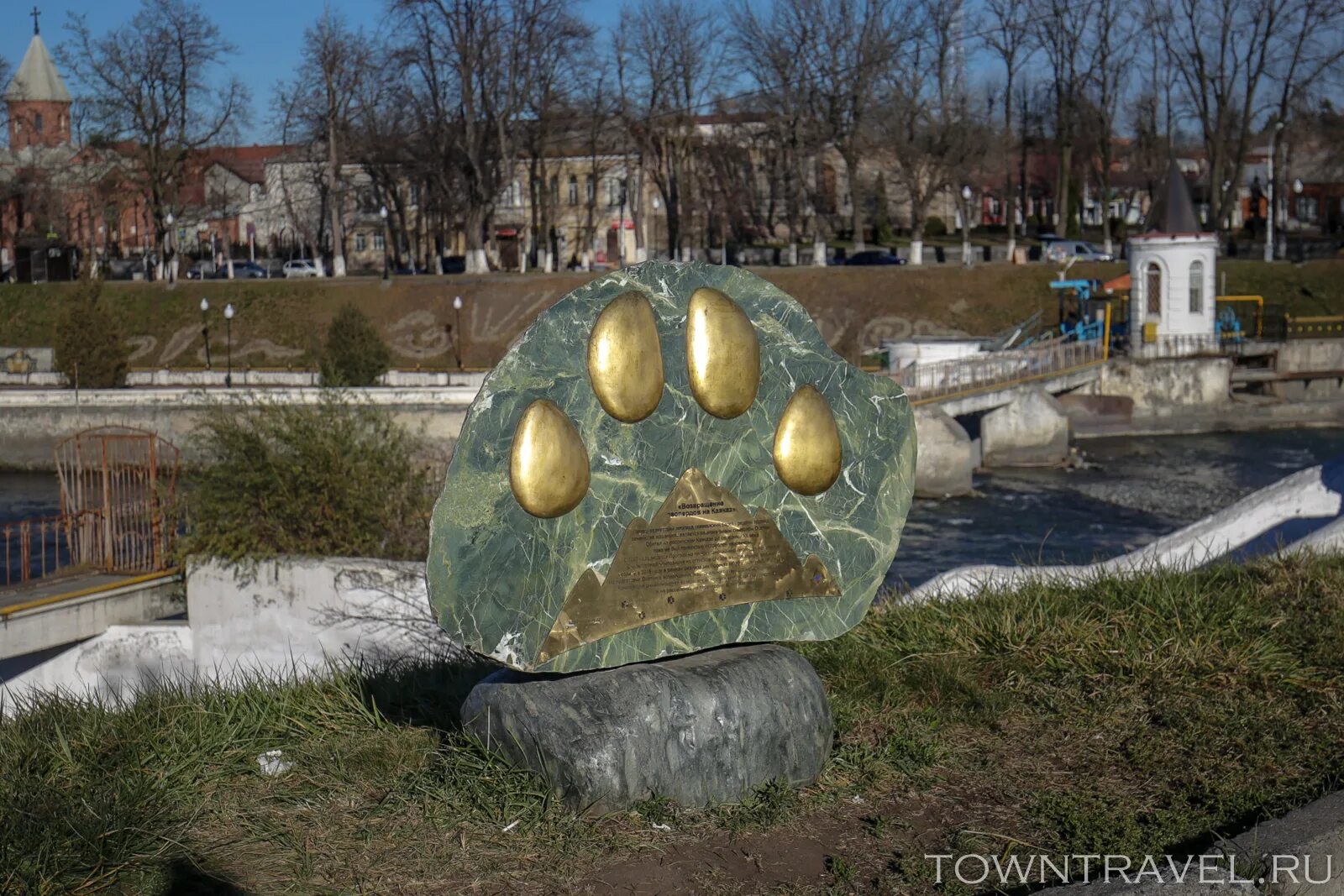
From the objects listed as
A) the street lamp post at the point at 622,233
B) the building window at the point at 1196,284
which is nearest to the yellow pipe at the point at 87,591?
the building window at the point at 1196,284

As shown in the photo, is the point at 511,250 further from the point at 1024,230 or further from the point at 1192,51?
the point at 1192,51

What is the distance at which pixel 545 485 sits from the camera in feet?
23.1

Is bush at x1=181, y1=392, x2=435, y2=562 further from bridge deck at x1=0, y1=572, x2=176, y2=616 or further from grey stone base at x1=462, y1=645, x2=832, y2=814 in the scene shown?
grey stone base at x1=462, y1=645, x2=832, y2=814

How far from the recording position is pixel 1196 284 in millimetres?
45531

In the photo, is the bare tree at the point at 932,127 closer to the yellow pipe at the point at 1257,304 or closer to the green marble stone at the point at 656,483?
the yellow pipe at the point at 1257,304

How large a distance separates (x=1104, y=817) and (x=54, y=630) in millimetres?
12871

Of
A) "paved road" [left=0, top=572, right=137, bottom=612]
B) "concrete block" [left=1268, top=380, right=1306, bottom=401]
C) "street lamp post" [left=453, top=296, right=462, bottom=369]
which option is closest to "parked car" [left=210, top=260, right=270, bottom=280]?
"street lamp post" [left=453, top=296, right=462, bottom=369]

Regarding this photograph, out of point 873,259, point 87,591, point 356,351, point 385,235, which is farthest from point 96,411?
point 873,259

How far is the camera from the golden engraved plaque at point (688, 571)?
711cm

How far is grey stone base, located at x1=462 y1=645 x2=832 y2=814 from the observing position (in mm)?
6688

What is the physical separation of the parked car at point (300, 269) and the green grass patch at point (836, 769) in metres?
54.3

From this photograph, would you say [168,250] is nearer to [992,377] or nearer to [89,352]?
[89,352]

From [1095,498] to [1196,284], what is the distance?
1518cm

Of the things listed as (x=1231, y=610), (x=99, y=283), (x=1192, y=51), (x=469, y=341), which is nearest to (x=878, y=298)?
(x=469, y=341)
